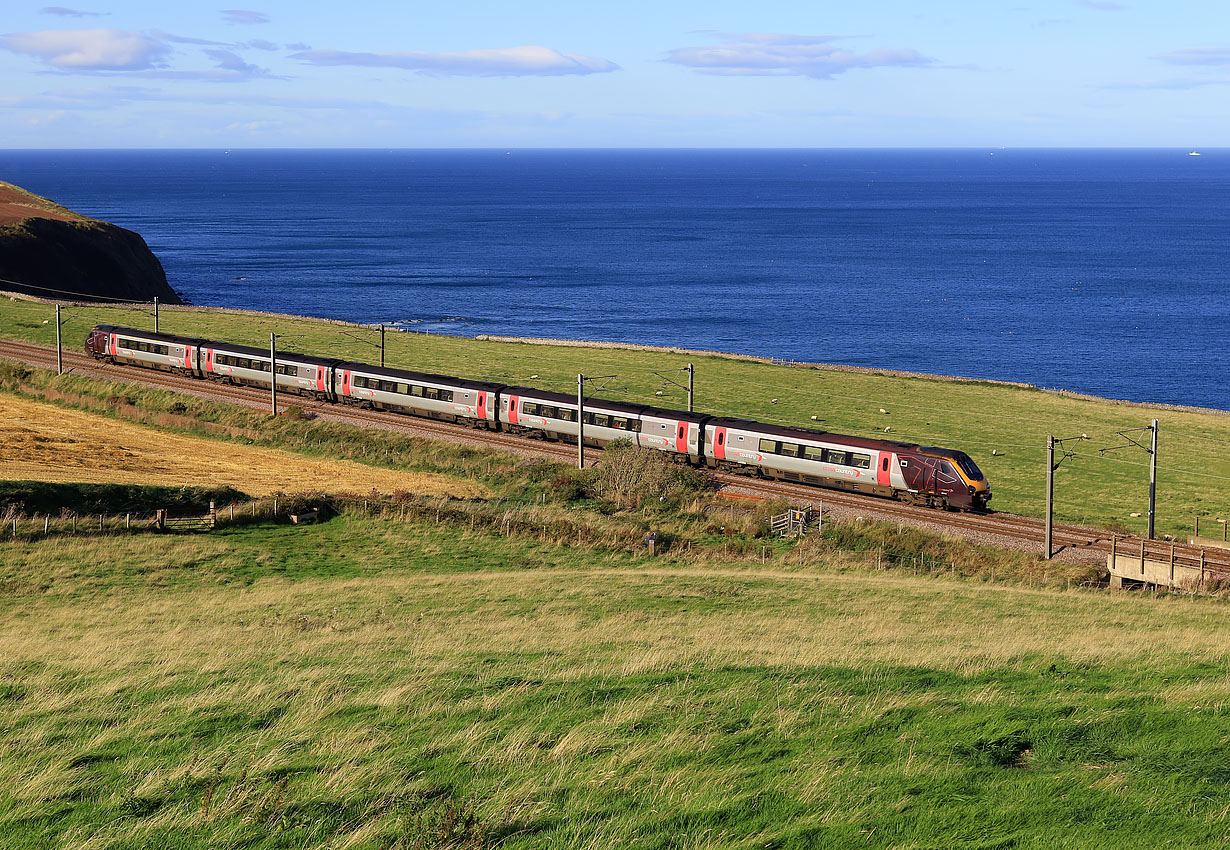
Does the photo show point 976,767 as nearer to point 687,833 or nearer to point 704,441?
point 687,833

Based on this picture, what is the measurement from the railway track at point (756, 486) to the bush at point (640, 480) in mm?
2431

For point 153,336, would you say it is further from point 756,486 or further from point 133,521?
point 756,486

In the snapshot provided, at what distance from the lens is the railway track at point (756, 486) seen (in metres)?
39.6

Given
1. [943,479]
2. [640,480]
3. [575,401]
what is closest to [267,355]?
[575,401]

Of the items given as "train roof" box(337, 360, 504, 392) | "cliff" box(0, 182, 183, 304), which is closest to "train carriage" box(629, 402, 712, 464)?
"train roof" box(337, 360, 504, 392)

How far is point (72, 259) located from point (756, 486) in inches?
4191

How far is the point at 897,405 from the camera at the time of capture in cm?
6844

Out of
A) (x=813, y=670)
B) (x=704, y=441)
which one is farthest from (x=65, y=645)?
(x=704, y=441)

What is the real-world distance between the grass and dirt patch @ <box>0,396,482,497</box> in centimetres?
1639

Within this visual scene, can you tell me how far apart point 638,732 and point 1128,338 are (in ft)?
379

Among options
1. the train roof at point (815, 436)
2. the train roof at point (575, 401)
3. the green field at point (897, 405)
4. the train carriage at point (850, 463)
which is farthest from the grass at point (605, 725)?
the train roof at point (575, 401)

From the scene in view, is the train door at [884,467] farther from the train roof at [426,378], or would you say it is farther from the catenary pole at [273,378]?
the catenary pole at [273,378]

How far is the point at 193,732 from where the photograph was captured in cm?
1530

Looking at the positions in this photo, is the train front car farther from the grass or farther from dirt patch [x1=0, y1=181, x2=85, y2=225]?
dirt patch [x1=0, y1=181, x2=85, y2=225]
